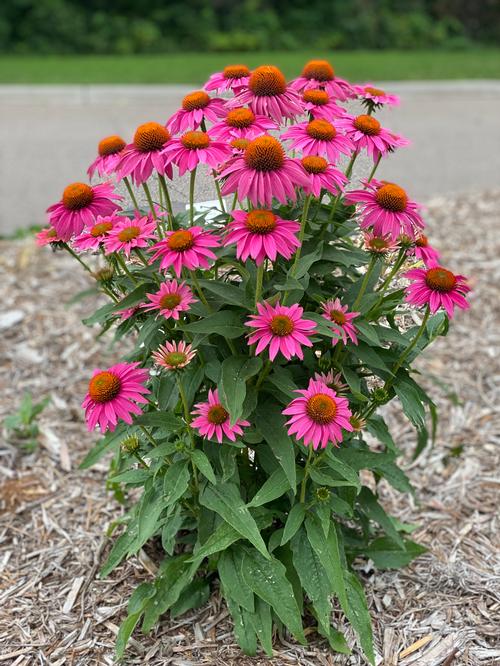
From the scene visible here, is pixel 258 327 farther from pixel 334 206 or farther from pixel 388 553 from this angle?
pixel 388 553

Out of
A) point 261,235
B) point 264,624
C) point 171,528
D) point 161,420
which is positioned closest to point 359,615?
point 264,624

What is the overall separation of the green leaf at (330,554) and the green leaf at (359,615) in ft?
0.41

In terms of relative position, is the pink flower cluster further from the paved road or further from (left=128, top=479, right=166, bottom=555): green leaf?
the paved road

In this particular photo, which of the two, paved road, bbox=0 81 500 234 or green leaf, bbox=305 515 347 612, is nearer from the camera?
green leaf, bbox=305 515 347 612

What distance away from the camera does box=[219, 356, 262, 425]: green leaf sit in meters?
1.72

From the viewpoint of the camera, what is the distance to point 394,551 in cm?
246

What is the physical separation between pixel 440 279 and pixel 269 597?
951mm

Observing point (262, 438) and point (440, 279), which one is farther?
point (262, 438)

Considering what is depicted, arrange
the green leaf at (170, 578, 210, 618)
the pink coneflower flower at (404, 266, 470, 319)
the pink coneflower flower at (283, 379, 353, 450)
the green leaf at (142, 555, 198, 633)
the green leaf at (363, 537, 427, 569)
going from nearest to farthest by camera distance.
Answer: the pink coneflower flower at (283, 379, 353, 450), the pink coneflower flower at (404, 266, 470, 319), the green leaf at (142, 555, 198, 633), the green leaf at (170, 578, 210, 618), the green leaf at (363, 537, 427, 569)

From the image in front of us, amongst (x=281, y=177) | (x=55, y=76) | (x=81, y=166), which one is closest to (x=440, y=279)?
(x=281, y=177)

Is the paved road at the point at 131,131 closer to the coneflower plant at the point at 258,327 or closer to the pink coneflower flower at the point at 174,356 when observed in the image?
the coneflower plant at the point at 258,327

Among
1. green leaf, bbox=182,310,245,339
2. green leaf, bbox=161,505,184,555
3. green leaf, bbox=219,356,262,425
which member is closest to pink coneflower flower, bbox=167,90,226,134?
green leaf, bbox=182,310,245,339

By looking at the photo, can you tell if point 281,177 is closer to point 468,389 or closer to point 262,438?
point 262,438

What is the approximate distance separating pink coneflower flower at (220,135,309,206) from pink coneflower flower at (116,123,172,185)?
217 mm
